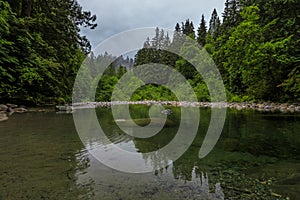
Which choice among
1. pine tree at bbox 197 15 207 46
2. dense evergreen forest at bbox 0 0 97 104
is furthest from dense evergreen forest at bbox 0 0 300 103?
pine tree at bbox 197 15 207 46

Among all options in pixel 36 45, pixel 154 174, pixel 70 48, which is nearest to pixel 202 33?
pixel 70 48

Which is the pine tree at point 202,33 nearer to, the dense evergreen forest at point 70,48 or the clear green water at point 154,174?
the dense evergreen forest at point 70,48

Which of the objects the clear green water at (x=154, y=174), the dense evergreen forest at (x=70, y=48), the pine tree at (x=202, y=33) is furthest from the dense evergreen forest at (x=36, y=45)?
the pine tree at (x=202, y=33)

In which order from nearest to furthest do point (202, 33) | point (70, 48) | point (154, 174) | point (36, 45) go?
1. point (154, 174)
2. point (36, 45)
3. point (70, 48)
4. point (202, 33)

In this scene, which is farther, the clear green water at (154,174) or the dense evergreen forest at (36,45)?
the dense evergreen forest at (36,45)

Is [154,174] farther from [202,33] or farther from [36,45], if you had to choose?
[202,33]

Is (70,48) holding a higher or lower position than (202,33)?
lower

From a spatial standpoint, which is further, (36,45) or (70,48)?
(70,48)

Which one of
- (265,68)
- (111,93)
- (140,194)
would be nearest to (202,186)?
(140,194)

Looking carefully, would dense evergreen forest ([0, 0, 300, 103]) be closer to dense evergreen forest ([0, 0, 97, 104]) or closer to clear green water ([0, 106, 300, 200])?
dense evergreen forest ([0, 0, 97, 104])

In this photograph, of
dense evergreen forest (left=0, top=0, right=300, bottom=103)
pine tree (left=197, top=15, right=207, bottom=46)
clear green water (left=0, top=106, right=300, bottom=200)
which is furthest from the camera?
pine tree (left=197, top=15, right=207, bottom=46)

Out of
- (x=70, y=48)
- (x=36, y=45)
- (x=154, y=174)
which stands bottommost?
(x=154, y=174)

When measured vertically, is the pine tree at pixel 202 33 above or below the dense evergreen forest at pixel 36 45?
above

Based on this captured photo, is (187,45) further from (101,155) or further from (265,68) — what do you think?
(101,155)
